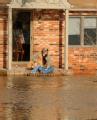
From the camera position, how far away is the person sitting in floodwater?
26734 millimetres

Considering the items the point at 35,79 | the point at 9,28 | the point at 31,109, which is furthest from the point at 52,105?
the point at 9,28

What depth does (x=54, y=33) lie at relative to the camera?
28.8m

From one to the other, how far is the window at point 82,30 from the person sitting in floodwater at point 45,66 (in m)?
1.86

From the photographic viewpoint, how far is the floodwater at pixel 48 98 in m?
15.2

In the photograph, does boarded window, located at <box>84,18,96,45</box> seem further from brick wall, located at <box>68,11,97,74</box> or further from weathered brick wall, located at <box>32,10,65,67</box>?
weathered brick wall, located at <box>32,10,65,67</box>

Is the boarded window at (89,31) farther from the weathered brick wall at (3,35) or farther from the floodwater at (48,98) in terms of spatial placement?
the floodwater at (48,98)

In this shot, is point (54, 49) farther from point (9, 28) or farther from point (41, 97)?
point (41, 97)

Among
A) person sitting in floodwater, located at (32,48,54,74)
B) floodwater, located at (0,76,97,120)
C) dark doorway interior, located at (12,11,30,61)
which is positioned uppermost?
dark doorway interior, located at (12,11,30,61)

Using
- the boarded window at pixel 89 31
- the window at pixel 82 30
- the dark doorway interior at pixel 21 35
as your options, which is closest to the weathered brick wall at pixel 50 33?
the dark doorway interior at pixel 21 35

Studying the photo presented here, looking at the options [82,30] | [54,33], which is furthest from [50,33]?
[82,30]

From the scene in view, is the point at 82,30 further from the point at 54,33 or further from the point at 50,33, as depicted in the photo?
the point at 50,33

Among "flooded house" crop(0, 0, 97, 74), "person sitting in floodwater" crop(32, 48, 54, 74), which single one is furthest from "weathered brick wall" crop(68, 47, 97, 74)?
"person sitting in floodwater" crop(32, 48, 54, 74)

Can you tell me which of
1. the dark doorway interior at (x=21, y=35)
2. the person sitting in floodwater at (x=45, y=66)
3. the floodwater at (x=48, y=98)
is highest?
the dark doorway interior at (x=21, y=35)

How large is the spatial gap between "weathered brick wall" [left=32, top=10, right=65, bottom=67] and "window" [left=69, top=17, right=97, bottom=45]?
70 centimetres
